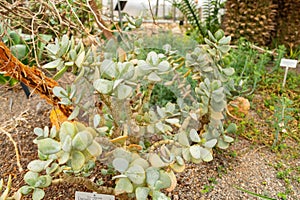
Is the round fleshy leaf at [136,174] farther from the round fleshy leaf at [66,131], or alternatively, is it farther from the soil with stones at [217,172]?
the soil with stones at [217,172]

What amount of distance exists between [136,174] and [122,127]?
28 centimetres

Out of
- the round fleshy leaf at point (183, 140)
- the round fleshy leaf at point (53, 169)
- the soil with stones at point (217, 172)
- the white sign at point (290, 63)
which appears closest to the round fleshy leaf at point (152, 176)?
the round fleshy leaf at point (183, 140)

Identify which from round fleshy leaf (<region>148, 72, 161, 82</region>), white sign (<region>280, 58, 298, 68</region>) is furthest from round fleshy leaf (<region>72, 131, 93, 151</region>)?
white sign (<region>280, 58, 298, 68</region>)

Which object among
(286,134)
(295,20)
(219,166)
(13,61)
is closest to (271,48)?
(295,20)

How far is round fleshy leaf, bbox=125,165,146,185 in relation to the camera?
708 mm

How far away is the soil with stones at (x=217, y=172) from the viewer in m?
1.04

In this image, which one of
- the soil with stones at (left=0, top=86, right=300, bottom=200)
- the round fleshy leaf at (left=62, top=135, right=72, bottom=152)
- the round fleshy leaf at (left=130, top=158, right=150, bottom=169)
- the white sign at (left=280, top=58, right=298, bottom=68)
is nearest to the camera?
the round fleshy leaf at (left=62, top=135, right=72, bottom=152)

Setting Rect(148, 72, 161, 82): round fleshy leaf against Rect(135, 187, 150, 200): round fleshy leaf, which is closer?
Rect(135, 187, 150, 200): round fleshy leaf

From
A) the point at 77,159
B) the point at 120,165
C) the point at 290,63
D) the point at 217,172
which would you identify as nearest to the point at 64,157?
the point at 77,159

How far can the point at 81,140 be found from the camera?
64cm

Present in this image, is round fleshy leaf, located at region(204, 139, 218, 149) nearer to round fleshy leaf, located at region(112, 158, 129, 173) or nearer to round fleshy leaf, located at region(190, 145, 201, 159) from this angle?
round fleshy leaf, located at region(190, 145, 201, 159)

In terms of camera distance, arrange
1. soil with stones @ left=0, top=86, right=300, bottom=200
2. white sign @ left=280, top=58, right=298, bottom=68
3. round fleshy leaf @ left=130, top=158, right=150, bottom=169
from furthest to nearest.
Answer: white sign @ left=280, top=58, right=298, bottom=68 → soil with stones @ left=0, top=86, right=300, bottom=200 → round fleshy leaf @ left=130, top=158, right=150, bottom=169

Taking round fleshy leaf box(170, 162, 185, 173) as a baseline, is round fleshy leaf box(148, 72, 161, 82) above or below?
above

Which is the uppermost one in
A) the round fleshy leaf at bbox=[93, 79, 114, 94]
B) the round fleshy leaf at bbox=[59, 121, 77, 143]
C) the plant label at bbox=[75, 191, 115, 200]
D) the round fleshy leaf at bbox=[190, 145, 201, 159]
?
the round fleshy leaf at bbox=[93, 79, 114, 94]
